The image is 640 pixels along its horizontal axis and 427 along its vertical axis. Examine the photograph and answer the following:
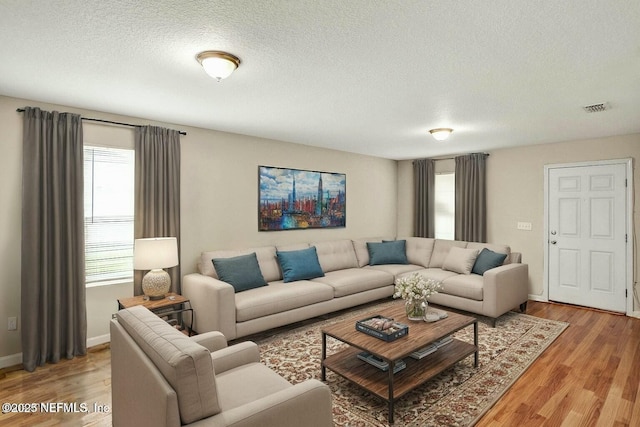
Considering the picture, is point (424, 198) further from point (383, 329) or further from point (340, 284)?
point (383, 329)

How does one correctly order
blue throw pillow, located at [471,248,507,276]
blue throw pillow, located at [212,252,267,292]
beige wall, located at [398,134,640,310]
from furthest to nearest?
→ 1. beige wall, located at [398,134,640,310]
2. blue throw pillow, located at [471,248,507,276]
3. blue throw pillow, located at [212,252,267,292]

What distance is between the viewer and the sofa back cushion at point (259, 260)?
3967 mm

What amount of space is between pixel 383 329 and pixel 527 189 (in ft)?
13.2

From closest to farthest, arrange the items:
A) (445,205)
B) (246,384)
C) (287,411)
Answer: (287,411), (246,384), (445,205)

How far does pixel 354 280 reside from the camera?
454cm

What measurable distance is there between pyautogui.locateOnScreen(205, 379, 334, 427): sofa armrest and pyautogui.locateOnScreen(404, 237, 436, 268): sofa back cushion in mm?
4299

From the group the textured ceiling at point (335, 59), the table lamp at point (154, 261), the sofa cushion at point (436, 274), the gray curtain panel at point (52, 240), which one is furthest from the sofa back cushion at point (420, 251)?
the gray curtain panel at point (52, 240)

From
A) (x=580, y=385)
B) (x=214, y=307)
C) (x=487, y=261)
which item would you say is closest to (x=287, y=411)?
(x=214, y=307)

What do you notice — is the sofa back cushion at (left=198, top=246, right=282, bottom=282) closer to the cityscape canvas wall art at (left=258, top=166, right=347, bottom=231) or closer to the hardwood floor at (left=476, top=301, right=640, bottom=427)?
the cityscape canvas wall art at (left=258, top=166, right=347, bottom=231)

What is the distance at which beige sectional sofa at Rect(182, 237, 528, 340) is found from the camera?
11.3ft

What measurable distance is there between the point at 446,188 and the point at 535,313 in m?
2.59

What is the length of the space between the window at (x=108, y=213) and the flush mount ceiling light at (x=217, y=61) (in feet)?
6.68

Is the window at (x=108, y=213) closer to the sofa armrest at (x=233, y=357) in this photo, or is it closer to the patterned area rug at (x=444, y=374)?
the patterned area rug at (x=444, y=374)

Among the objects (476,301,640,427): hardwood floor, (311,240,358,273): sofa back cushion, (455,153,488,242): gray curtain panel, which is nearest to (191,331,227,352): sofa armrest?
(476,301,640,427): hardwood floor
